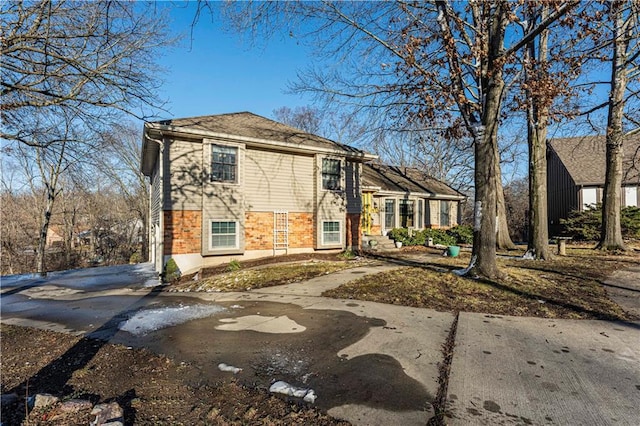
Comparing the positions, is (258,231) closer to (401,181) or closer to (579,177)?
(401,181)

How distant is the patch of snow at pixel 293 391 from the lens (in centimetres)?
277

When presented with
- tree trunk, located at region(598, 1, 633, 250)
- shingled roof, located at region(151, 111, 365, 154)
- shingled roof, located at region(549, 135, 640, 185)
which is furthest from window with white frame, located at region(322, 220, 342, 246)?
shingled roof, located at region(549, 135, 640, 185)

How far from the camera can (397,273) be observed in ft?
28.1

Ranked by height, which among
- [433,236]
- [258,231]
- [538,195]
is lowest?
[433,236]

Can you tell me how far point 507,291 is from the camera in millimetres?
6555

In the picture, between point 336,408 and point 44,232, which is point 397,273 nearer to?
point 336,408

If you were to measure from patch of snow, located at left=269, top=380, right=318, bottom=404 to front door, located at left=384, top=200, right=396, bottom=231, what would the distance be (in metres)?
16.4

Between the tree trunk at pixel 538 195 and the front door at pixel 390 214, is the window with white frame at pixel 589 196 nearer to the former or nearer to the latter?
the front door at pixel 390 214

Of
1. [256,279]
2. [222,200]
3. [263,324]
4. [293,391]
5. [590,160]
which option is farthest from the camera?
[590,160]

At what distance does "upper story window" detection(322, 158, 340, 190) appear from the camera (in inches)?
562

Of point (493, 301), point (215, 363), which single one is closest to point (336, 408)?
point (215, 363)

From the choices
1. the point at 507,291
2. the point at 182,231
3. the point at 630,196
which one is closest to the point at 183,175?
the point at 182,231

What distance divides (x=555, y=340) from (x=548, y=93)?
21.0ft

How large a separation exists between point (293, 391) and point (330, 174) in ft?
39.5
